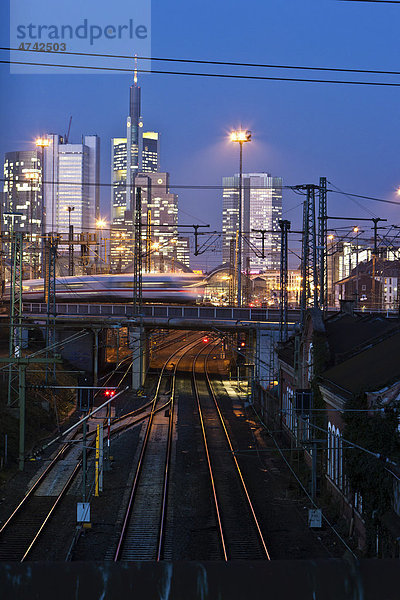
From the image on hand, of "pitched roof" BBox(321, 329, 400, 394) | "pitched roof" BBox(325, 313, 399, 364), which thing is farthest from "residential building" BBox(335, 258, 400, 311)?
"pitched roof" BBox(321, 329, 400, 394)

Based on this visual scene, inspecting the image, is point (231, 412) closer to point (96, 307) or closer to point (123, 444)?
point (123, 444)

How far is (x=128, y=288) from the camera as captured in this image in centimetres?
5600

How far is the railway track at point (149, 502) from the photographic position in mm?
14797

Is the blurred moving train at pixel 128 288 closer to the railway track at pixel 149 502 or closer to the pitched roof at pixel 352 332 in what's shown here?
the railway track at pixel 149 502

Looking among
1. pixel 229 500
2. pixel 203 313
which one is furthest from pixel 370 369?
pixel 203 313

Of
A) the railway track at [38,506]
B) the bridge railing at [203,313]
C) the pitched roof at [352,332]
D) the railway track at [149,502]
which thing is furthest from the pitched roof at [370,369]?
the bridge railing at [203,313]

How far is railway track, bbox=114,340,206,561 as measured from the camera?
14.8 meters

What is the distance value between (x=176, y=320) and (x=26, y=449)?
21098mm

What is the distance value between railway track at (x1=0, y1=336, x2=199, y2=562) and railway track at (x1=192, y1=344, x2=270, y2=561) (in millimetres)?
4624

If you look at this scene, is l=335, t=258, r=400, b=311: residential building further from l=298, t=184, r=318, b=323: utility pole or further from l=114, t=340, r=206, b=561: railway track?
l=298, t=184, r=318, b=323: utility pole

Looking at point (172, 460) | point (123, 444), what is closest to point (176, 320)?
point (123, 444)

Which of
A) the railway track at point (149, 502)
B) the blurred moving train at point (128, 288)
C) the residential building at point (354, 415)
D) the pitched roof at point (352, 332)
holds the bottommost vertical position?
the railway track at point (149, 502)

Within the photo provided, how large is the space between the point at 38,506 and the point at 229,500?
565 cm

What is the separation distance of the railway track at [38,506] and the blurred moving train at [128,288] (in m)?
29.5
